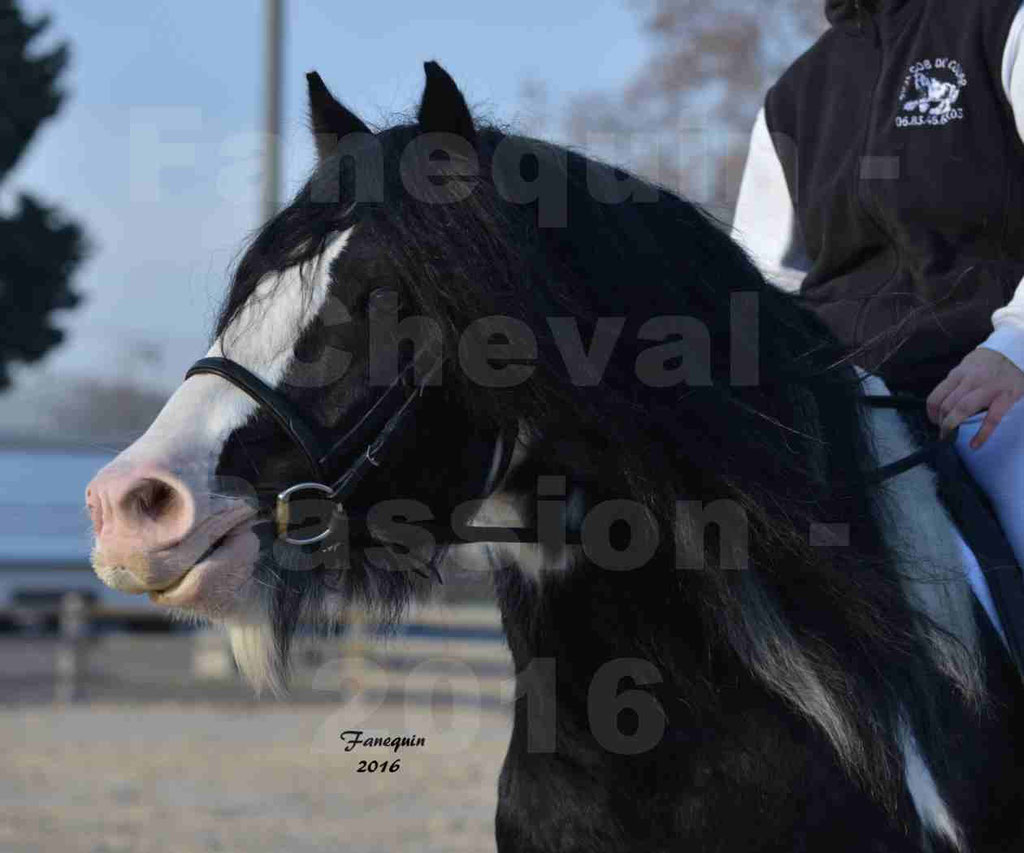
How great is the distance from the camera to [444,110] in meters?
2.25

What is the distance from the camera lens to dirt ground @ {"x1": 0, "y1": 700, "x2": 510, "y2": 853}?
21.3ft

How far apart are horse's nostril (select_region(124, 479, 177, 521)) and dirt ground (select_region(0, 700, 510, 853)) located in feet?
12.4

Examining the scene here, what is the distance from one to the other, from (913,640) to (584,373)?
2.15 ft

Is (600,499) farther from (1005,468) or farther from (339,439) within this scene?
(1005,468)

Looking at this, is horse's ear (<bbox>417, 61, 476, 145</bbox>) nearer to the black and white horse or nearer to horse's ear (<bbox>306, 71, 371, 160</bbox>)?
the black and white horse

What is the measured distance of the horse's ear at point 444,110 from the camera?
7.29 ft

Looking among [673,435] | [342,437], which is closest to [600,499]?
[673,435]

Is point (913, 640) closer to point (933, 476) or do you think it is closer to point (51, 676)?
point (933, 476)

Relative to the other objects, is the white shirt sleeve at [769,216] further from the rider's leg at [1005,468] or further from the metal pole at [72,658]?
the metal pole at [72,658]

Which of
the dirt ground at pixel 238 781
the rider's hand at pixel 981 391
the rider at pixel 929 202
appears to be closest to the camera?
the rider's hand at pixel 981 391

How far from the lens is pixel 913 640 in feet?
7.55

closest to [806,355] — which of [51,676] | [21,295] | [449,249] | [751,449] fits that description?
[751,449]

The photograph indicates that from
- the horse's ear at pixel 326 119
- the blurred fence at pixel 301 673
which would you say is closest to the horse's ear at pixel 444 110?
the horse's ear at pixel 326 119

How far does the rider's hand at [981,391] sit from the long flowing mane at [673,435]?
197mm
